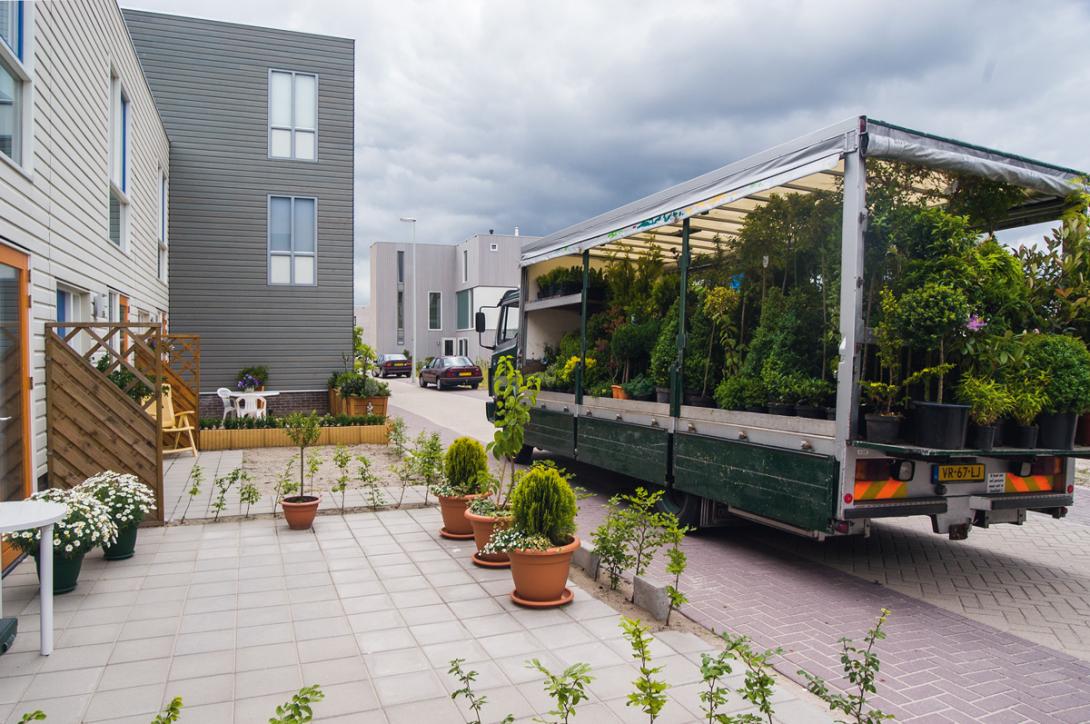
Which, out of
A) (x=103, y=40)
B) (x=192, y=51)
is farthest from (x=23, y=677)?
(x=192, y=51)

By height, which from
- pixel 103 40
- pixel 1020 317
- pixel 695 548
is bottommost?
pixel 695 548

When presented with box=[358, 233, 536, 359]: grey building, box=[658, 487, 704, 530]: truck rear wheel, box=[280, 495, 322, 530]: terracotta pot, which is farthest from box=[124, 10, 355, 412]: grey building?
box=[358, 233, 536, 359]: grey building

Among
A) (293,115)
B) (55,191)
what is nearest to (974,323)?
(55,191)

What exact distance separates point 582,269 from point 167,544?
5.55 meters

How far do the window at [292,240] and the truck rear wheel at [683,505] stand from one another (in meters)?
10.9

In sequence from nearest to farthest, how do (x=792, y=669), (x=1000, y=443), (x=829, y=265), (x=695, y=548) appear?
(x=792, y=669), (x=1000, y=443), (x=829, y=265), (x=695, y=548)

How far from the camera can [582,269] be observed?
902 centimetres

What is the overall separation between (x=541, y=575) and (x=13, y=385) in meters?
4.15

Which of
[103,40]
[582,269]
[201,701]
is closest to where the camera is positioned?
[201,701]

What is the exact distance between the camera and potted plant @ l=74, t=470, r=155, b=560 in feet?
16.7

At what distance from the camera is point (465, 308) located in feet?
152

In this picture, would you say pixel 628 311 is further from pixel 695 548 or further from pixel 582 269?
pixel 695 548

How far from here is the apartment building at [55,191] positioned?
5148 millimetres

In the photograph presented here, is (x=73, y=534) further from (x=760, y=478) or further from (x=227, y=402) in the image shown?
(x=227, y=402)
